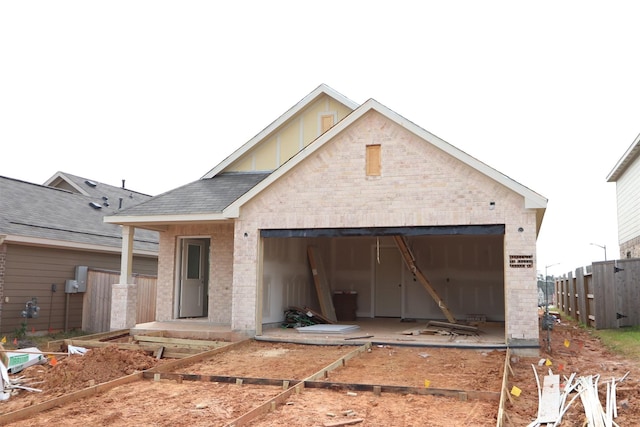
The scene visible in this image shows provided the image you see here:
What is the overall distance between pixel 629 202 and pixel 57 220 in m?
23.0

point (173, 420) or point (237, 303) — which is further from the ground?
point (237, 303)

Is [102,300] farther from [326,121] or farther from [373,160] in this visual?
[373,160]

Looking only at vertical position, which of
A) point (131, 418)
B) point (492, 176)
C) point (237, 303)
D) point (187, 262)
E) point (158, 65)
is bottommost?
point (131, 418)

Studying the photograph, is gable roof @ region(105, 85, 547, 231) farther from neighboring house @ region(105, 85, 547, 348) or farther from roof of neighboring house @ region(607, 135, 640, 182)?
roof of neighboring house @ region(607, 135, 640, 182)

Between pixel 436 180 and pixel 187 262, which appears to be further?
pixel 187 262

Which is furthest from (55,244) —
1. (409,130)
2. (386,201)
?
(409,130)

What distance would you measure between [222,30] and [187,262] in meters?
7.31

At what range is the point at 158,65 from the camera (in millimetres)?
14453

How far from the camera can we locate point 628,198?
2553 cm

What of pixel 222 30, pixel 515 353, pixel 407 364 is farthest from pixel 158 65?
pixel 515 353

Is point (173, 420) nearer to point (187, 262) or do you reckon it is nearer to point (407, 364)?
point (407, 364)

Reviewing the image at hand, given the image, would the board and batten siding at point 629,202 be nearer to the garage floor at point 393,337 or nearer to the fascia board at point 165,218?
the garage floor at point 393,337

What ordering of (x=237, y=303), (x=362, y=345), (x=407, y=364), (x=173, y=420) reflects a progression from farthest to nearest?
(x=237, y=303), (x=362, y=345), (x=407, y=364), (x=173, y=420)

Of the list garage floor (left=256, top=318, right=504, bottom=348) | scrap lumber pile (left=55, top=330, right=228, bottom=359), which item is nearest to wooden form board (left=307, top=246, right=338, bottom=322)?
garage floor (left=256, top=318, right=504, bottom=348)
